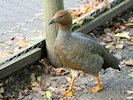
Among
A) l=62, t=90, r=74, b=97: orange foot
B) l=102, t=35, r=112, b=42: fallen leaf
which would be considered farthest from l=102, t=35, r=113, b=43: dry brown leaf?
l=62, t=90, r=74, b=97: orange foot

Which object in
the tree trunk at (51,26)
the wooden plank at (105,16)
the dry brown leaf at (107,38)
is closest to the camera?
the tree trunk at (51,26)

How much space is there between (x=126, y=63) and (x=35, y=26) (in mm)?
1240

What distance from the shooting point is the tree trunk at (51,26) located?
4043 millimetres

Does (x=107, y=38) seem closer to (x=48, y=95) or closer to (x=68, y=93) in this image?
(x=68, y=93)

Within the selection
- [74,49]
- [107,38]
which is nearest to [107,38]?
[107,38]

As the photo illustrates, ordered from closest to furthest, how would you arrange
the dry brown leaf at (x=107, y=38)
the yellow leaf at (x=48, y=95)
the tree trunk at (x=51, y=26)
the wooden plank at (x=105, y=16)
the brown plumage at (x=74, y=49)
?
1. the brown plumage at (x=74, y=49)
2. the yellow leaf at (x=48, y=95)
3. the tree trunk at (x=51, y=26)
4. the wooden plank at (x=105, y=16)
5. the dry brown leaf at (x=107, y=38)

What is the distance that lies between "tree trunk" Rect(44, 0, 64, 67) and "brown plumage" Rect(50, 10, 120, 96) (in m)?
0.47

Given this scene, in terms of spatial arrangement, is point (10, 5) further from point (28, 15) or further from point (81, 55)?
point (81, 55)

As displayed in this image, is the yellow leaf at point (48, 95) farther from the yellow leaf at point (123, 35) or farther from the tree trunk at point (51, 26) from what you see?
the yellow leaf at point (123, 35)

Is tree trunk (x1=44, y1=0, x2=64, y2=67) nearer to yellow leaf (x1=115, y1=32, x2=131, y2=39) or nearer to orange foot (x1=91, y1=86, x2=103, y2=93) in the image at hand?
orange foot (x1=91, y1=86, x2=103, y2=93)

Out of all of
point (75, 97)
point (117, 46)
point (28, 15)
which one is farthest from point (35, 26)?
point (75, 97)

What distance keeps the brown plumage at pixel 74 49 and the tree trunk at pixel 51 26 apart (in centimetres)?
47

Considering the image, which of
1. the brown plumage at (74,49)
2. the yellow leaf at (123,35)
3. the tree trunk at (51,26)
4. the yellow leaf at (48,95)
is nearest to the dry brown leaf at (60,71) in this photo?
the tree trunk at (51,26)

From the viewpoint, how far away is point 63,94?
379cm
